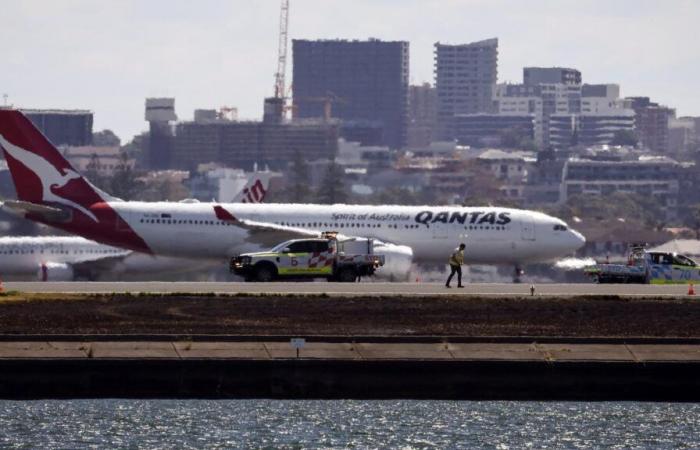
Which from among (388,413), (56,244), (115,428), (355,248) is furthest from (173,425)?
(56,244)

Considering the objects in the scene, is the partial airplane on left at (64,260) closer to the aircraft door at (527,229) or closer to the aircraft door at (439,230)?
the aircraft door at (439,230)

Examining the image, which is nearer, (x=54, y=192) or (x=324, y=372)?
(x=324, y=372)

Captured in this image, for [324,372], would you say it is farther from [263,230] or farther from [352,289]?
[263,230]

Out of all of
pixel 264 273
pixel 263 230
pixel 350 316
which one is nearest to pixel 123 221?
pixel 263 230

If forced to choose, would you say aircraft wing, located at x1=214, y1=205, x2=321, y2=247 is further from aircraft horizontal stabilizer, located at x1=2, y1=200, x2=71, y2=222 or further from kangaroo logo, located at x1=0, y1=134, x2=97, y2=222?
kangaroo logo, located at x1=0, y1=134, x2=97, y2=222

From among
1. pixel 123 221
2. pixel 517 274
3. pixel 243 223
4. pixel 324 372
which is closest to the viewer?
pixel 324 372

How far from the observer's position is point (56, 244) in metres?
95.8

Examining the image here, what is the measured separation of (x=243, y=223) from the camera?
260 feet

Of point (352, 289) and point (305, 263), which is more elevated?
point (305, 263)

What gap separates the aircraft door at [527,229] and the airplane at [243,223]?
40mm

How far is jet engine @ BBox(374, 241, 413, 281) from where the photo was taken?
74.6 m

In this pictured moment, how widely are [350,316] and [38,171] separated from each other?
32.9 metres

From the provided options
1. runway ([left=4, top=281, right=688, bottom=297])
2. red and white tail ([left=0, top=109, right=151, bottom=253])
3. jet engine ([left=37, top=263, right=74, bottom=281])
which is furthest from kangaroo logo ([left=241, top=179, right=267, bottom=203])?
runway ([left=4, top=281, right=688, bottom=297])

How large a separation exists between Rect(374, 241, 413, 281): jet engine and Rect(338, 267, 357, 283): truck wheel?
23.0 ft
